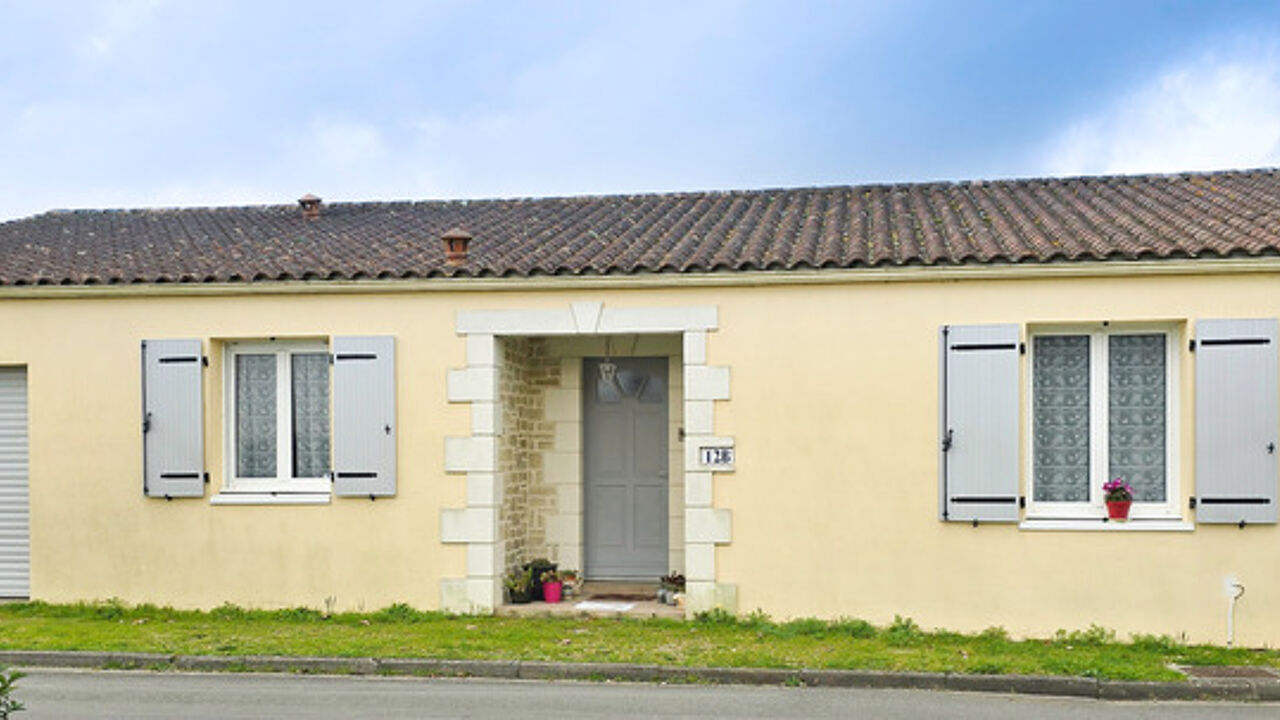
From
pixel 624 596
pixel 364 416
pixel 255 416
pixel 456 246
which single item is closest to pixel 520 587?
pixel 624 596

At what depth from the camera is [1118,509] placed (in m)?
11.2

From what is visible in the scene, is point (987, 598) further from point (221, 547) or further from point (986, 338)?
point (221, 547)

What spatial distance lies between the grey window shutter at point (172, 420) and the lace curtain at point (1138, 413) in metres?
8.31

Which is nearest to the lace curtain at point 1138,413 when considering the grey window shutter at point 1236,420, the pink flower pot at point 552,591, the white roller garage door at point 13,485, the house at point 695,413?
the house at point 695,413

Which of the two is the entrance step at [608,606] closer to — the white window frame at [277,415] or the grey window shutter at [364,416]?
the grey window shutter at [364,416]

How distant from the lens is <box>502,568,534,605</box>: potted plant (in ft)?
41.8

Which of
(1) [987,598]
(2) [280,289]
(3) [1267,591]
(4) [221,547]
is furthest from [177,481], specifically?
(3) [1267,591]

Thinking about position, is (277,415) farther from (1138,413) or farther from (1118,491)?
(1138,413)

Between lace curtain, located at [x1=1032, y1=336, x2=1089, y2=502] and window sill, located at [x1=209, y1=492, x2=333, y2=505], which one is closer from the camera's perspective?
lace curtain, located at [x1=1032, y1=336, x2=1089, y2=502]

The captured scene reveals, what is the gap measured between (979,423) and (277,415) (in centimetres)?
659

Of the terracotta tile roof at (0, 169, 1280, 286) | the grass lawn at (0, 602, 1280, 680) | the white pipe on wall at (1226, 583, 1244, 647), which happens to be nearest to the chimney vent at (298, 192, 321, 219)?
the terracotta tile roof at (0, 169, 1280, 286)

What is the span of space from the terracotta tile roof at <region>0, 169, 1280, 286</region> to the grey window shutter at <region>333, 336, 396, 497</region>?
74 cm

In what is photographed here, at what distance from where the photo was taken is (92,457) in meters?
12.9

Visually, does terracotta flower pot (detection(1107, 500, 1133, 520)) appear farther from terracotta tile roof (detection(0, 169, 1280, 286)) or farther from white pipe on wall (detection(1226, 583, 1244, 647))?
terracotta tile roof (detection(0, 169, 1280, 286))
